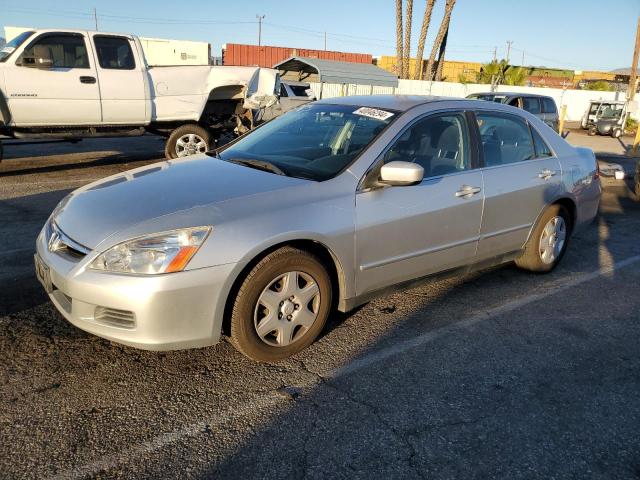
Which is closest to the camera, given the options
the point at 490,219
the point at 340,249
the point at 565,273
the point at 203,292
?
the point at 203,292

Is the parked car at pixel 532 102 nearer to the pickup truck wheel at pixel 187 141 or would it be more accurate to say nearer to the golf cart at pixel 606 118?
the pickup truck wheel at pixel 187 141

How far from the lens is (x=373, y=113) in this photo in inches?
156

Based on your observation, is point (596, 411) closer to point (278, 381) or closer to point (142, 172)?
point (278, 381)

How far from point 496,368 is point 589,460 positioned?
33.5 inches

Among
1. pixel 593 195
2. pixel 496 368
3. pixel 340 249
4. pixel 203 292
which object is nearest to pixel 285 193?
pixel 340 249

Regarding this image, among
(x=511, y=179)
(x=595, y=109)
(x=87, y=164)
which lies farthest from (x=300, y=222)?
(x=595, y=109)

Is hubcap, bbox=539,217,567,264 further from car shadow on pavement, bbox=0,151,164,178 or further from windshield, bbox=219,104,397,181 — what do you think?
car shadow on pavement, bbox=0,151,164,178

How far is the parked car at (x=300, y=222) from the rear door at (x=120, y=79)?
5.46 metres

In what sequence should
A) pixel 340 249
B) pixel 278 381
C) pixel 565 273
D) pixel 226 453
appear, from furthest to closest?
pixel 565 273, pixel 340 249, pixel 278 381, pixel 226 453

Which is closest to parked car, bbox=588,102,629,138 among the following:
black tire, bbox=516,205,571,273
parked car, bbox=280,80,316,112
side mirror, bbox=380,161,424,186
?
parked car, bbox=280,80,316,112

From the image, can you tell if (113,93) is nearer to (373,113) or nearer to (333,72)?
(373,113)

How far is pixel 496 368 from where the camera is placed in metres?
3.30

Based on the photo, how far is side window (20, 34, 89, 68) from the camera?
8.15m

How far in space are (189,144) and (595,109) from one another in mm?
23839
